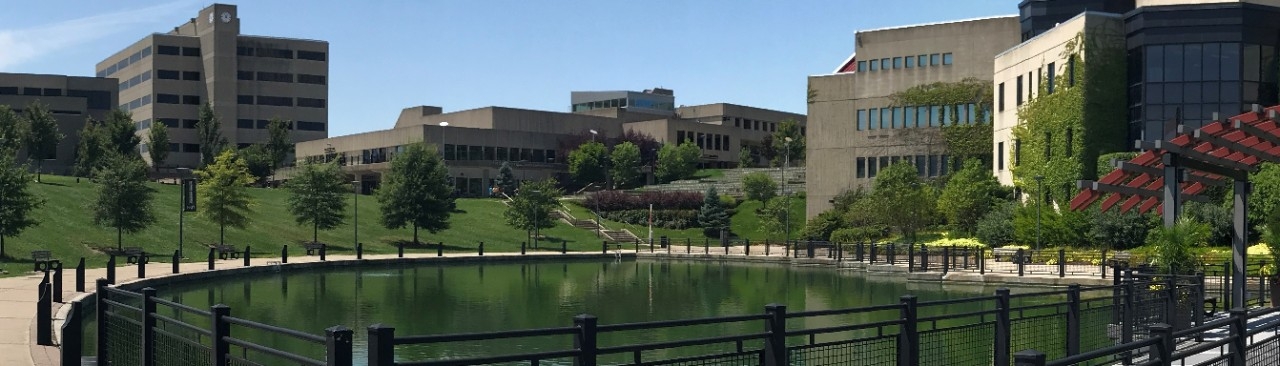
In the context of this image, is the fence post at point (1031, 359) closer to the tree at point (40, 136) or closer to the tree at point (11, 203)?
the tree at point (11, 203)

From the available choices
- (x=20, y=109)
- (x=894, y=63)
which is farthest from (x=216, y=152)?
(x=894, y=63)

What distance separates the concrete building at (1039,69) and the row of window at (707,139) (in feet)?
224

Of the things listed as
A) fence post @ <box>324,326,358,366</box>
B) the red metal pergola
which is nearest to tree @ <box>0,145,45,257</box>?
the red metal pergola

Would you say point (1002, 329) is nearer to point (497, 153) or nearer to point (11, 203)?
point (11, 203)

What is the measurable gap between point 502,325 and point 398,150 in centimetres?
9075

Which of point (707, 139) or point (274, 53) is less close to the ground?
point (274, 53)

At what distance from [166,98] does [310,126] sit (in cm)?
1672

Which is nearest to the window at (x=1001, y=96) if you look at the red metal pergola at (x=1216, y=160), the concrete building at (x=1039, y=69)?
the concrete building at (x=1039, y=69)

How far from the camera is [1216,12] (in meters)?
55.8

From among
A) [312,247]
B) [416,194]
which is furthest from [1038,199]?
[416,194]

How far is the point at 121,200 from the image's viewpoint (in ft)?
184

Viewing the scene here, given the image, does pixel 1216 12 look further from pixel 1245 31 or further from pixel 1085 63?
pixel 1085 63

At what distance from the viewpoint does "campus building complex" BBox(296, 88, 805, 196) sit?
118 metres

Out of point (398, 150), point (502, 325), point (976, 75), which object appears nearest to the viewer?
point (502, 325)
